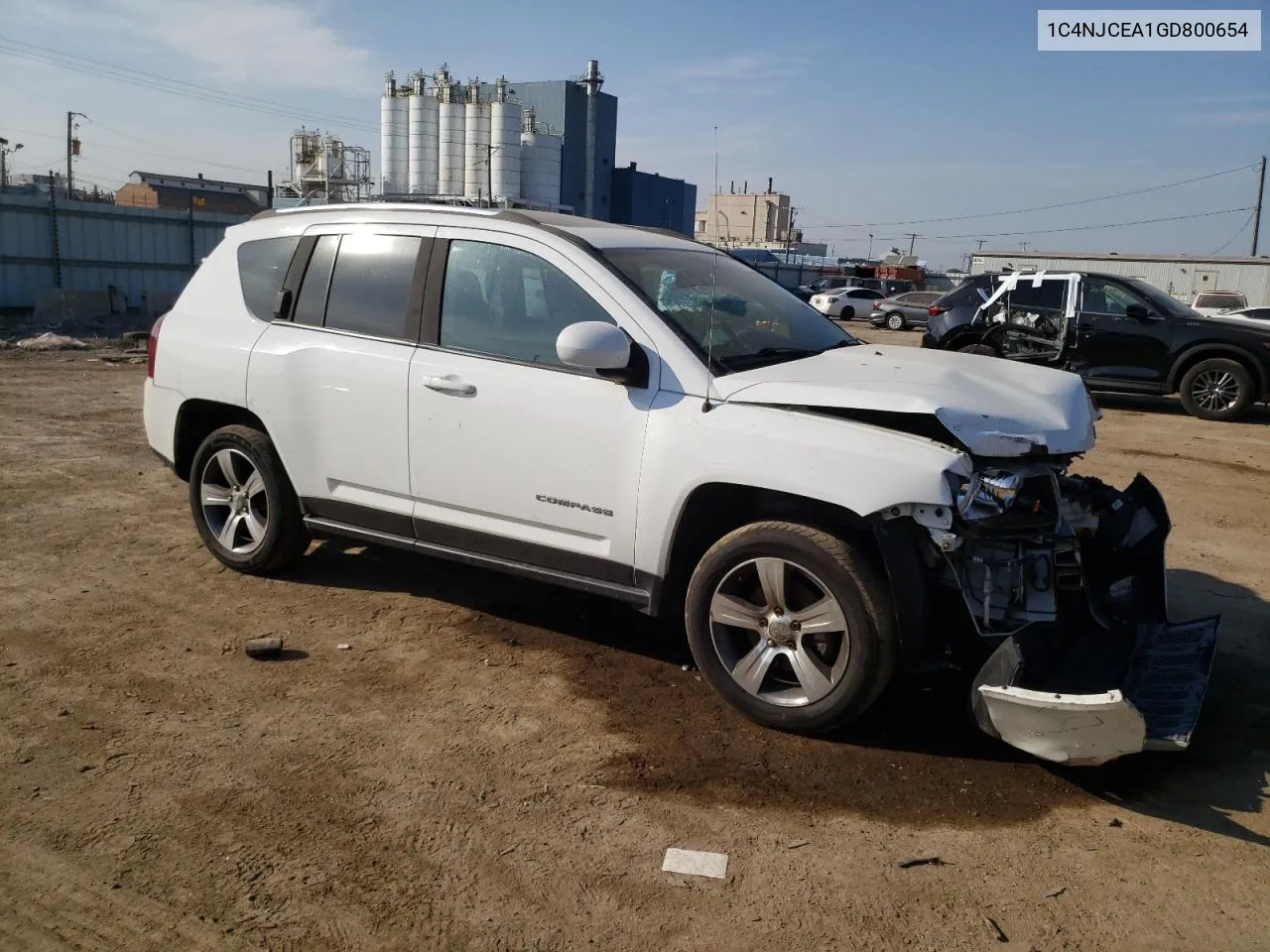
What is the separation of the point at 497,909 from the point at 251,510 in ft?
10.8

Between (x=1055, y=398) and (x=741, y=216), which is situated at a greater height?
(x=741, y=216)

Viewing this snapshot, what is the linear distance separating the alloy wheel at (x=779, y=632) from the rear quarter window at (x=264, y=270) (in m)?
2.96

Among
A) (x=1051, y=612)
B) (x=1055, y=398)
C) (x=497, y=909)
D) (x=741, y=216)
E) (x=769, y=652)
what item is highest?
(x=741, y=216)

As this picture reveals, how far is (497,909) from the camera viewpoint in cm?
285

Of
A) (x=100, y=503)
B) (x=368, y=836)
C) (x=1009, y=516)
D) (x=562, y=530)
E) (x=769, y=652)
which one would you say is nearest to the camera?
(x=368, y=836)

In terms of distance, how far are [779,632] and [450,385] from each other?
72.0 inches

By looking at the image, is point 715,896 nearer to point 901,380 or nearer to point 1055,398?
point 901,380

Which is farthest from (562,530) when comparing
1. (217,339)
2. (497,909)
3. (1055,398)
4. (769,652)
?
(217,339)

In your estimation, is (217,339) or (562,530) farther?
(217,339)

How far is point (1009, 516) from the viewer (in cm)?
364

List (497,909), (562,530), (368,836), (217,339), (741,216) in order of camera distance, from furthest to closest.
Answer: (741,216)
(217,339)
(562,530)
(368,836)
(497,909)

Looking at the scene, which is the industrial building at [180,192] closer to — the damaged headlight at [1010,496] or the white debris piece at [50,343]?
the white debris piece at [50,343]

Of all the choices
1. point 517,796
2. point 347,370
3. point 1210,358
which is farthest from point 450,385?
point 1210,358

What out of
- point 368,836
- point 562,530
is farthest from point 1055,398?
point 368,836
